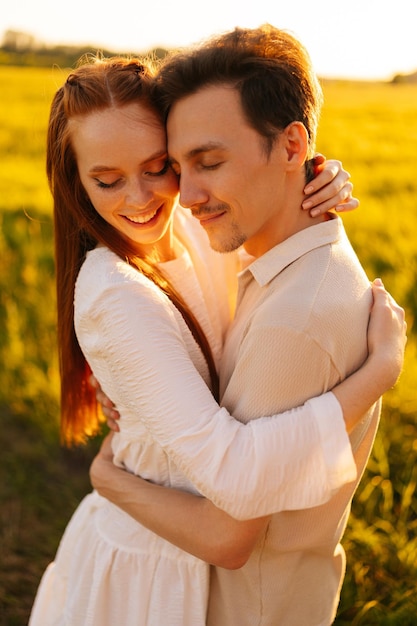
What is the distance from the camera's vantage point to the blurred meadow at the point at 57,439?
10.1 feet

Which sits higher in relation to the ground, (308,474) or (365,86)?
(365,86)

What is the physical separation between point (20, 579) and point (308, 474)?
232cm

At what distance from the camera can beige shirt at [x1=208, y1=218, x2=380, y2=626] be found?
1.77m

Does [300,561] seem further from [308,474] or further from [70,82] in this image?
[70,82]

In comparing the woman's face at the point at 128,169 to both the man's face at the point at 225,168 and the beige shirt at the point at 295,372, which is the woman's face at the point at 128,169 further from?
the beige shirt at the point at 295,372

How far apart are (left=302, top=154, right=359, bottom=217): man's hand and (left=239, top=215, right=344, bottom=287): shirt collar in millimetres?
97

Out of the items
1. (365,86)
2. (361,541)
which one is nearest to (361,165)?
(361,541)

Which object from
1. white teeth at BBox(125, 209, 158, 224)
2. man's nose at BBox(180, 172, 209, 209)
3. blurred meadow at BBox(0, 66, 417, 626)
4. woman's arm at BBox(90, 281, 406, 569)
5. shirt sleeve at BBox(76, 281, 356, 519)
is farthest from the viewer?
blurred meadow at BBox(0, 66, 417, 626)

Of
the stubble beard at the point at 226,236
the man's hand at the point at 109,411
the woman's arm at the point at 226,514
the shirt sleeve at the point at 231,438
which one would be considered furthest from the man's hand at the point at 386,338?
the man's hand at the point at 109,411

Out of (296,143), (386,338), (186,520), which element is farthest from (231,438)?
(296,143)

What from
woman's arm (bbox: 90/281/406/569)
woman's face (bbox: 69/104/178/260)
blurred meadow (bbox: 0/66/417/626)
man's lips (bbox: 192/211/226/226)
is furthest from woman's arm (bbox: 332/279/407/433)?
blurred meadow (bbox: 0/66/417/626)

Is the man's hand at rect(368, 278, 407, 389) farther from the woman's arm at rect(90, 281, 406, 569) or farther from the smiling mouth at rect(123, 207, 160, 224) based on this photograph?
the smiling mouth at rect(123, 207, 160, 224)

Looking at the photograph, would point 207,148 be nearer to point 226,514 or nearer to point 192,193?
point 192,193

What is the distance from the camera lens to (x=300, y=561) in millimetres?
2113
